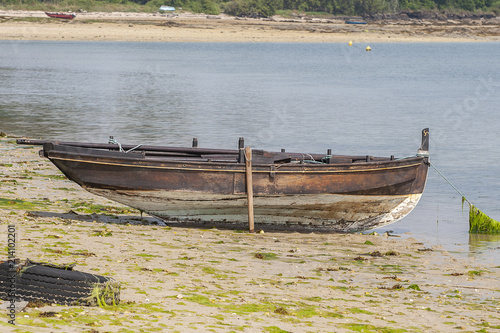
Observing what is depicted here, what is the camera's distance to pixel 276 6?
341 ft

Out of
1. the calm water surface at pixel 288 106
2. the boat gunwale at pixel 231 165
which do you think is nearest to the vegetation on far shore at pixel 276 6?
the calm water surface at pixel 288 106

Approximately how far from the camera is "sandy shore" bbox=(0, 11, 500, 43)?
81.3m

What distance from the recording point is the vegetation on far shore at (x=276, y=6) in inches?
3617

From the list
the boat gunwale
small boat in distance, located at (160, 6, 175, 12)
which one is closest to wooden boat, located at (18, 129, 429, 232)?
the boat gunwale

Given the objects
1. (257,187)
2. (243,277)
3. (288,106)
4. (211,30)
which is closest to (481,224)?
(257,187)

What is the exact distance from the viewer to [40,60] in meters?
60.6

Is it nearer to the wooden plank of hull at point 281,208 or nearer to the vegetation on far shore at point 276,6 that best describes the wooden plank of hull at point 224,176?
the wooden plank of hull at point 281,208

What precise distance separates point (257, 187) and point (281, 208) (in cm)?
72

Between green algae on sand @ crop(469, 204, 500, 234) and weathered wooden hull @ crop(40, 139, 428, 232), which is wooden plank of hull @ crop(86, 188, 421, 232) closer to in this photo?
weathered wooden hull @ crop(40, 139, 428, 232)

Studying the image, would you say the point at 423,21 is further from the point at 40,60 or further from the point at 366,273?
the point at 366,273

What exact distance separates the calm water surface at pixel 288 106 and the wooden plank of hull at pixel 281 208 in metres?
0.80

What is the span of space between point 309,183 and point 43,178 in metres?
6.74

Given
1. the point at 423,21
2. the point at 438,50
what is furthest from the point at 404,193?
the point at 423,21

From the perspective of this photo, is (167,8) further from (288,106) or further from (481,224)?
(481,224)
